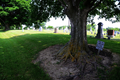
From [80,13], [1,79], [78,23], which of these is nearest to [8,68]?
[1,79]

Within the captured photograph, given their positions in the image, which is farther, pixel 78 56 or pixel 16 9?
pixel 16 9

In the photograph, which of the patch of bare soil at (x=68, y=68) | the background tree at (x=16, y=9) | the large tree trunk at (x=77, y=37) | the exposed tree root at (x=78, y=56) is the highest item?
the background tree at (x=16, y=9)

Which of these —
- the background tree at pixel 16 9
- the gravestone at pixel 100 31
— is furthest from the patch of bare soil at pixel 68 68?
the background tree at pixel 16 9

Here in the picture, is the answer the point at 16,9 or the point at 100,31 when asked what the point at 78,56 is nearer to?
the point at 100,31

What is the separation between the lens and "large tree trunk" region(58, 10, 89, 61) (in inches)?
228

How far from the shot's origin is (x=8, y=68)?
495 cm

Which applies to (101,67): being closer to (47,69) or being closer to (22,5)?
(47,69)

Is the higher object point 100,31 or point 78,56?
point 100,31

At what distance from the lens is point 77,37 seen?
6027 mm

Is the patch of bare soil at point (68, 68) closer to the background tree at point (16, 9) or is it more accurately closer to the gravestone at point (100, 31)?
the gravestone at point (100, 31)

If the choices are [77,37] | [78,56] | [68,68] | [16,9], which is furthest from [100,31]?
[16,9]

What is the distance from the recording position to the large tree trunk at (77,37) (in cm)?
579

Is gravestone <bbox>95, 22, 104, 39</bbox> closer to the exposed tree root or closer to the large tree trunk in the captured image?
the large tree trunk

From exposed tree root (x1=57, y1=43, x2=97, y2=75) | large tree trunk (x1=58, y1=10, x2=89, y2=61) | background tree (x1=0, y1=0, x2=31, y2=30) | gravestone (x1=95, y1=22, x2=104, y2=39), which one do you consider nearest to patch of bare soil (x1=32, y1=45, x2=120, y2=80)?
exposed tree root (x1=57, y1=43, x2=97, y2=75)
